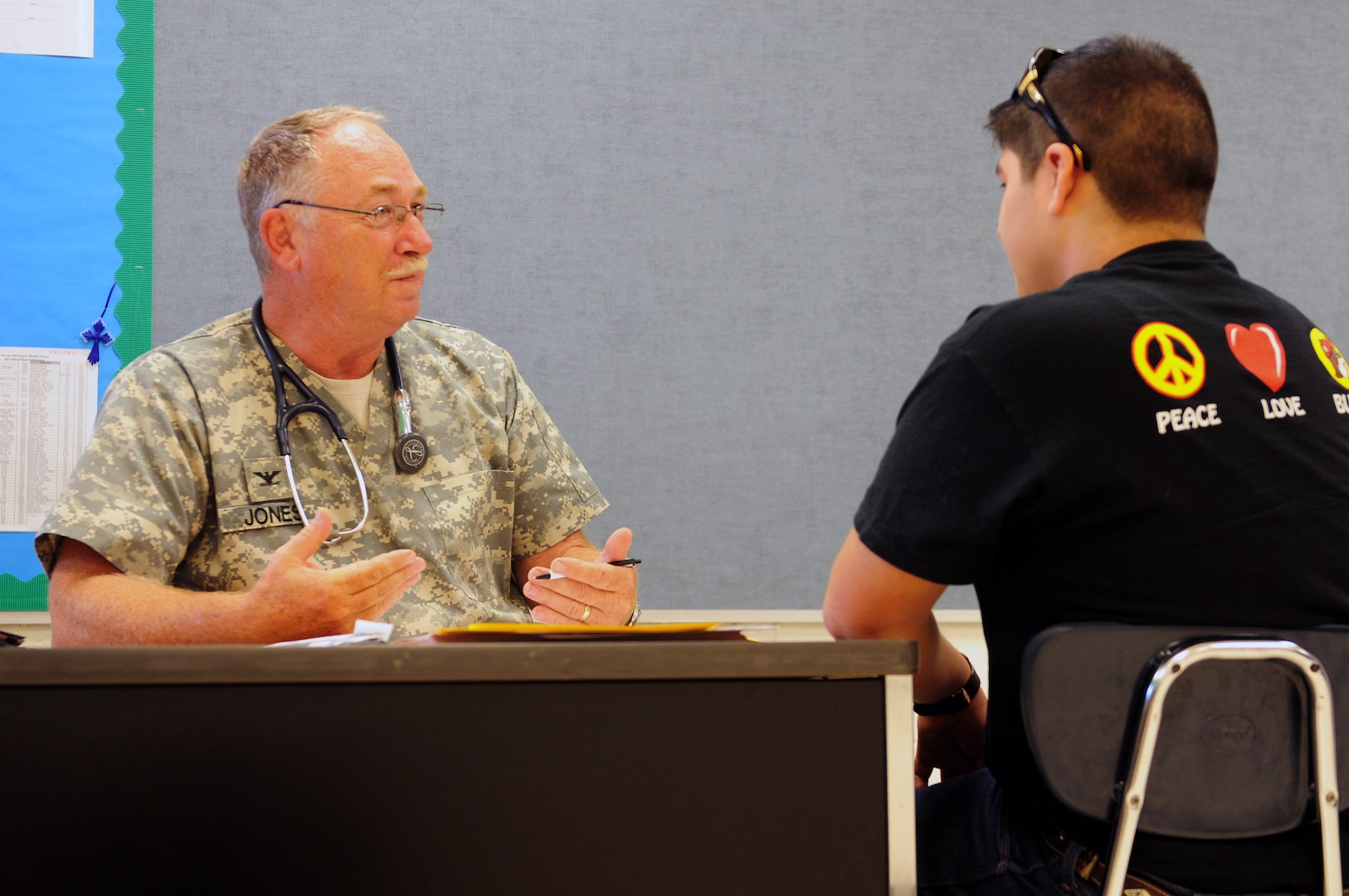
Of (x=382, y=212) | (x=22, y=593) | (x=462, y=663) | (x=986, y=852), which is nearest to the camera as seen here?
(x=462, y=663)

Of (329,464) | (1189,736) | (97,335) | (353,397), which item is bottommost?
(1189,736)

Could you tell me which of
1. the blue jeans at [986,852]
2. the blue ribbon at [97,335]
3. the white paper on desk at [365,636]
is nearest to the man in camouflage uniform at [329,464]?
the white paper on desk at [365,636]

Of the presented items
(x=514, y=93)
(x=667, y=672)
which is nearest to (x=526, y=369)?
(x=514, y=93)

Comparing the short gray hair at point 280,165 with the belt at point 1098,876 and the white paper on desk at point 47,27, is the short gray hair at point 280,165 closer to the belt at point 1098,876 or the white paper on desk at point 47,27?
the white paper on desk at point 47,27

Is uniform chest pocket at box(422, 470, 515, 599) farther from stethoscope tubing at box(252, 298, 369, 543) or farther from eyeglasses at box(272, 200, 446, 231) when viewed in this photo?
eyeglasses at box(272, 200, 446, 231)

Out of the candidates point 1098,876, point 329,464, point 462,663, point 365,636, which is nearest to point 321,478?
point 329,464

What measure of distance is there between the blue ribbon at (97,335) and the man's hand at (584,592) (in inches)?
55.4

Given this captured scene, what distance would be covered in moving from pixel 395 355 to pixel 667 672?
113 centimetres

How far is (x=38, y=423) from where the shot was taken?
2326 mm

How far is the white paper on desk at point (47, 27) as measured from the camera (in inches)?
91.0

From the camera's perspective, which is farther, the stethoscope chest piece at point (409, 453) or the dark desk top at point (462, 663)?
the stethoscope chest piece at point (409, 453)

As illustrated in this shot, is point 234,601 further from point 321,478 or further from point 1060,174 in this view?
point 1060,174

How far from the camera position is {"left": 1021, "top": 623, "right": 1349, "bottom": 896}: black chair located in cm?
88

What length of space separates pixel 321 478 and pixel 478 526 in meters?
0.26
